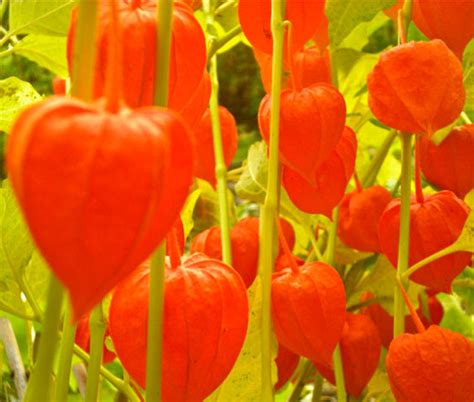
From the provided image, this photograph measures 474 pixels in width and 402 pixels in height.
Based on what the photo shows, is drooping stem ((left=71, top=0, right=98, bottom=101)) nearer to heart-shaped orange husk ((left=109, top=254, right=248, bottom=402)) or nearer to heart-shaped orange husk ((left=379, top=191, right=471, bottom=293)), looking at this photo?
heart-shaped orange husk ((left=109, top=254, right=248, bottom=402))

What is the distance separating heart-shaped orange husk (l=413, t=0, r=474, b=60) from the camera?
1.53 ft

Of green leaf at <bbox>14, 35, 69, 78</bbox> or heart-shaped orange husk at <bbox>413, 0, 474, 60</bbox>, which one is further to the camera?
green leaf at <bbox>14, 35, 69, 78</bbox>

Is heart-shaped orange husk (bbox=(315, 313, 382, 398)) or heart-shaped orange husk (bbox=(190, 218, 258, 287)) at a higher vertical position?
heart-shaped orange husk (bbox=(190, 218, 258, 287))


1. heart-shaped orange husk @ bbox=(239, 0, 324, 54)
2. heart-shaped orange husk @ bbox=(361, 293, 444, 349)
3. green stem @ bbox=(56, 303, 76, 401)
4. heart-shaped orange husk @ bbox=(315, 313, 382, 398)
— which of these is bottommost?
heart-shaped orange husk @ bbox=(361, 293, 444, 349)

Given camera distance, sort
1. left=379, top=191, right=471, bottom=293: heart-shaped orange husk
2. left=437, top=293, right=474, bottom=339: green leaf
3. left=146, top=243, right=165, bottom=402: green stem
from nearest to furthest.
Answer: left=146, top=243, right=165, bottom=402: green stem, left=379, top=191, right=471, bottom=293: heart-shaped orange husk, left=437, top=293, right=474, bottom=339: green leaf

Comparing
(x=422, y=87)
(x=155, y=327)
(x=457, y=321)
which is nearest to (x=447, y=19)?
(x=422, y=87)

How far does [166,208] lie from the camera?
197 millimetres

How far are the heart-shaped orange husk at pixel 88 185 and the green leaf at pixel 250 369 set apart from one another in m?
0.21

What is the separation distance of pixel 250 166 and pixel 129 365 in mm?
287

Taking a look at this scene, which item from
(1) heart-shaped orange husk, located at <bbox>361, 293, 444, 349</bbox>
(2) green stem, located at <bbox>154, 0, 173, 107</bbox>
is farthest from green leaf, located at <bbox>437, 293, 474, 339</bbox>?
(2) green stem, located at <bbox>154, 0, 173, 107</bbox>

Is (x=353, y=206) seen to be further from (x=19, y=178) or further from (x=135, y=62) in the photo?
(x=19, y=178)

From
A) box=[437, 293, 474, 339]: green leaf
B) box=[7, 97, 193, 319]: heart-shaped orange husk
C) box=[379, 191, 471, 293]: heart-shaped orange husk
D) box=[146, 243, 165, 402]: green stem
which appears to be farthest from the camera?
box=[437, 293, 474, 339]: green leaf

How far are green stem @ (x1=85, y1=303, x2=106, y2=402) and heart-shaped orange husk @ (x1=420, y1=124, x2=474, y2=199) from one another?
0.26 meters

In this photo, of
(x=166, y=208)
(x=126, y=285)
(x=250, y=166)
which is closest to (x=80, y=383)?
(x=250, y=166)
